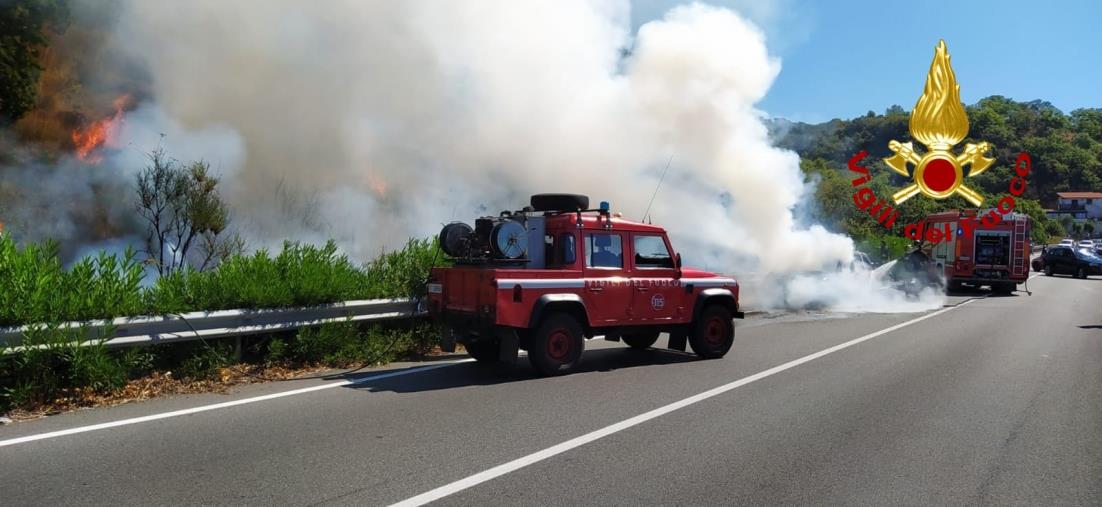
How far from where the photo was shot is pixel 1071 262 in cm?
3544

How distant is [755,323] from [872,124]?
292 feet

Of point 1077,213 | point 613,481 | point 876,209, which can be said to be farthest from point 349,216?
point 1077,213

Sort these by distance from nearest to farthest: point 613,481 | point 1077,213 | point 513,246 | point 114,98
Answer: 1. point 613,481
2. point 513,246
3. point 114,98
4. point 1077,213

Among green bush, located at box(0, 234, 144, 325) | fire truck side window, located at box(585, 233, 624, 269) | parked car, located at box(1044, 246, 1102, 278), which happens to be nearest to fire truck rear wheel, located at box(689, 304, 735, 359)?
fire truck side window, located at box(585, 233, 624, 269)

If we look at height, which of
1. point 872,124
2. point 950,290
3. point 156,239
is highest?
point 872,124

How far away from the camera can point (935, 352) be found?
32.9 feet

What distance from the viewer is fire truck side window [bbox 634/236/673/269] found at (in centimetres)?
845

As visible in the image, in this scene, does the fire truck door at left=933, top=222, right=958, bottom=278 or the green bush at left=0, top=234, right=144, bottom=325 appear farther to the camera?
the fire truck door at left=933, top=222, right=958, bottom=278

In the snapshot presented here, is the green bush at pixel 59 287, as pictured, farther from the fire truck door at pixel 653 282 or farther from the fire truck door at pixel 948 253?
the fire truck door at pixel 948 253

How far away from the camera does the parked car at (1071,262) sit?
34.6 m

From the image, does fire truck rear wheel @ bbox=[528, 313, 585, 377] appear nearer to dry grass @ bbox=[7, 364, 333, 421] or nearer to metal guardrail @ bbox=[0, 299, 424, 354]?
metal guardrail @ bbox=[0, 299, 424, 354]

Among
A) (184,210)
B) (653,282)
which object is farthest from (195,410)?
(184,210)

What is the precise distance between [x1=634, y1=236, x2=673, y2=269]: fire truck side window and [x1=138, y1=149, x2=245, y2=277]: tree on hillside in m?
7.36

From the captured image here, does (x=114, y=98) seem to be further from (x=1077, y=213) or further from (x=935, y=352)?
(x=1077, y=213)
